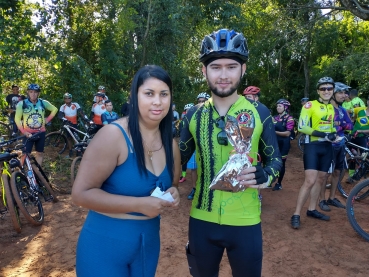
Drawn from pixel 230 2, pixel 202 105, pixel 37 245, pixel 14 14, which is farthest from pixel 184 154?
pixel 230 2

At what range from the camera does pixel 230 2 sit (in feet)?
40.9

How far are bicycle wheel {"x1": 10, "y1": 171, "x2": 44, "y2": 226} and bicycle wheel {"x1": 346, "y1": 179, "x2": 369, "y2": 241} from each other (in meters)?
4.58

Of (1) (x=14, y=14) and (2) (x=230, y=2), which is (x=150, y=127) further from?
(2) (x=230, y=2)

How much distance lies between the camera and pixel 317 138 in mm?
4707

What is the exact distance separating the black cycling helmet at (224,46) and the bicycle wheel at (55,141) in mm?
8481

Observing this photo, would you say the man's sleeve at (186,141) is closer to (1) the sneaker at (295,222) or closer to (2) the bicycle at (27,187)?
→ (1) the sneaker at (295,222)

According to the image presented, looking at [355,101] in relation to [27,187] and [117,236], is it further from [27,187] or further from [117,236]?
[117,236]

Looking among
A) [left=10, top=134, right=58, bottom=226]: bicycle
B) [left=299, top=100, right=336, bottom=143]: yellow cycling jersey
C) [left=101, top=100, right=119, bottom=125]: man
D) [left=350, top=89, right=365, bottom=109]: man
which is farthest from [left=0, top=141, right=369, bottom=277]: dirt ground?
[left=350, top=89, right=365, bottom=109]: man

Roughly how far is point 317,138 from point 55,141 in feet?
26.2

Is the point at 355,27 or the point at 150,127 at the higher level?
the point at 355,27

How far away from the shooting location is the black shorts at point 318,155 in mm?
4691

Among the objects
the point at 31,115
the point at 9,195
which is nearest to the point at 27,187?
the point at 9,195

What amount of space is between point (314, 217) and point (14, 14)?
335 inches

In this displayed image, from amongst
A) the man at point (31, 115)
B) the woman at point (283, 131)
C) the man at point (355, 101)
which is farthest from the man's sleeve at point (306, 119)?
the man at point (31, 115)
